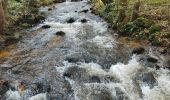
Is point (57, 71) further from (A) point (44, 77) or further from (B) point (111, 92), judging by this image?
(B) point (111, 92)

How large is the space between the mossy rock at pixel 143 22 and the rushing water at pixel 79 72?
64.1 inches

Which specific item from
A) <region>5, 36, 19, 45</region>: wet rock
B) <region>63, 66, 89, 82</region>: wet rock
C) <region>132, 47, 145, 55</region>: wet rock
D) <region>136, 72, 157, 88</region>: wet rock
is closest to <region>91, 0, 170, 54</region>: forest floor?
<region>132, 47, 145, 55</region>: wet rock

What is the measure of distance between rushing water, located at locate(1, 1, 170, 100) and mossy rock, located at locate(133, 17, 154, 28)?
1629 mm

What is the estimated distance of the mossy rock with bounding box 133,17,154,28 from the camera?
1739 centimetres

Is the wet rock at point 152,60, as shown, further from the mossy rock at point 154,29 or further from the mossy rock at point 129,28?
the mossy rock at point 129,28

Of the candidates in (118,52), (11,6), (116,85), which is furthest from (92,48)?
(11,6)

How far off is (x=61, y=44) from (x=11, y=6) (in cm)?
928

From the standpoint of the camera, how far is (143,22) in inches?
696

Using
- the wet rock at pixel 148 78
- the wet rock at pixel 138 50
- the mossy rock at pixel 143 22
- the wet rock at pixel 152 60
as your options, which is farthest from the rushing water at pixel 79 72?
the mossy rock at pixel 143 22

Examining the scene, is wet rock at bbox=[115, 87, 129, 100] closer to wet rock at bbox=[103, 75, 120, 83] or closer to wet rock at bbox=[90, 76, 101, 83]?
wet rock at bbox=[103, 75, 120, 83]

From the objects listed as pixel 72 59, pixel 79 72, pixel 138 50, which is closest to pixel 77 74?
pixel 79 72

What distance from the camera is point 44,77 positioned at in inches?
482

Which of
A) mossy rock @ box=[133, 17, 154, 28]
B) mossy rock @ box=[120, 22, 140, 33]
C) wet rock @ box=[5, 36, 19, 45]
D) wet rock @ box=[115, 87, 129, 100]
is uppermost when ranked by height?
mossy rock @ box=[133, 17, 154, 28]

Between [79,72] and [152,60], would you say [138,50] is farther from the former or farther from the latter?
[79,72]
